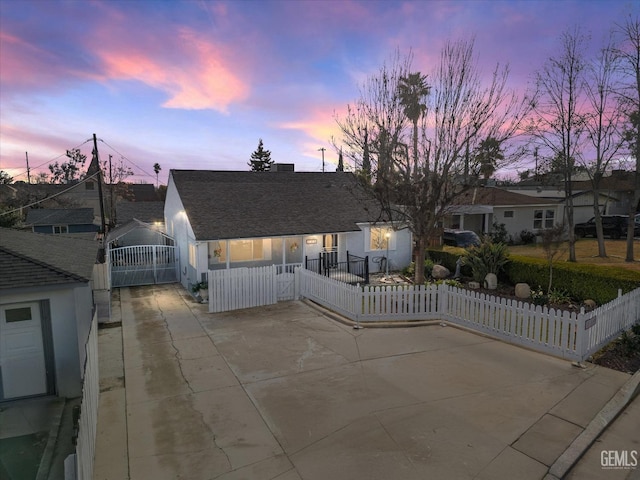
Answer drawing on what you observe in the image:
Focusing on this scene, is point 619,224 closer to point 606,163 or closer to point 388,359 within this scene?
point 606,163

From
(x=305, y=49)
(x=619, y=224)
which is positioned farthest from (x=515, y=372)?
(x=619, y=224)

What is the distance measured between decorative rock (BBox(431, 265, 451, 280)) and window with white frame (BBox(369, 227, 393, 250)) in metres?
3.15

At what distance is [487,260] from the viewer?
15.8m

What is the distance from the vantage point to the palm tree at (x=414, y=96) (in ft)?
40.5

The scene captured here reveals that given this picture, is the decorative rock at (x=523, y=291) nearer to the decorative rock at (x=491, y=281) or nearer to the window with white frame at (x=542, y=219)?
the decorative rock at (x=491, y=281)

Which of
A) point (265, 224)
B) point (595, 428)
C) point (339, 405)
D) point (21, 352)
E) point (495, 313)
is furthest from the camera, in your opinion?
point (265, 224)

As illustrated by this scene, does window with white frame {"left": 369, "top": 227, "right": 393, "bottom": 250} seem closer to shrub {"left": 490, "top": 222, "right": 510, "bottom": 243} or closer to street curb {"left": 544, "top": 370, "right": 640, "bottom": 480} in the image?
shrub {"left": 490, "top": 222, "right": 510, "bottom": 243}

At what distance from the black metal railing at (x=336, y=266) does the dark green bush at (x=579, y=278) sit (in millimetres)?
6319

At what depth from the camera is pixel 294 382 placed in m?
7.71

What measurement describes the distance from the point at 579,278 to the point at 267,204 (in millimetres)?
13279

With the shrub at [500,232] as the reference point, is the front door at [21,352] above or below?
below

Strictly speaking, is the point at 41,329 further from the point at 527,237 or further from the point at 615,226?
the point at 615,226

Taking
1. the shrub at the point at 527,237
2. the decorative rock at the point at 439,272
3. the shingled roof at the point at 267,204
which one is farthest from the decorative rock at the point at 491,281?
the shrub at the point at 527,237

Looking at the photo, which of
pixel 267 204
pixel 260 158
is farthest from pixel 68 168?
pixel 267 204
